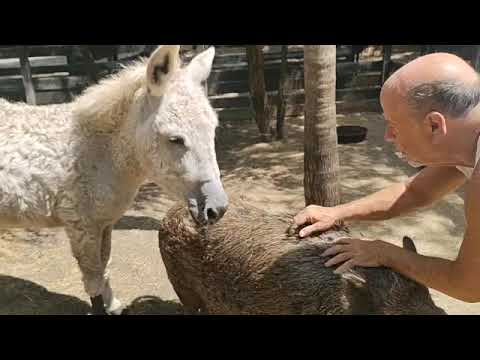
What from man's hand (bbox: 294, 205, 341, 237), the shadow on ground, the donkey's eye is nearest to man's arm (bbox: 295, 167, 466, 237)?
man's hand (bbox: 294, 205, 341, 237)

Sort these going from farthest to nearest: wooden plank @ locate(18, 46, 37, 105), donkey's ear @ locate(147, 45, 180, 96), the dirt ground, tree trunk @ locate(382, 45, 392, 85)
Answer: tree trunk @ locate(382, 45, 392, 85), wooden plank @ locate(18, 46, 37, 105), the dirt ground, donkey's ear @ locate(147, 45, 180, 96)

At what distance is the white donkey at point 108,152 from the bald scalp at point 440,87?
1.35m

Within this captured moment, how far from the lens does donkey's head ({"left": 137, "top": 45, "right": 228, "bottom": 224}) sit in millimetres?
2889

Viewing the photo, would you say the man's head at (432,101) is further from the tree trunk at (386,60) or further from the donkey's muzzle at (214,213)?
the tree trunk at (386,60)

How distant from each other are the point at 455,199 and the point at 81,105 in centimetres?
509

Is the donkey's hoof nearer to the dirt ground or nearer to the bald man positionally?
the dirt ground

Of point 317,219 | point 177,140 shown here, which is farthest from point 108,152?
point 317,219

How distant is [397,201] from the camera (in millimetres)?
2658

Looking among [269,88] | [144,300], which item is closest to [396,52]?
[269,88]

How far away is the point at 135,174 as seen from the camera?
3.49m

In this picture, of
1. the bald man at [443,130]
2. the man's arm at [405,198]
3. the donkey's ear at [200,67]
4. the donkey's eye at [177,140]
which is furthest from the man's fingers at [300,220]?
the donkey's ear at [200,67]

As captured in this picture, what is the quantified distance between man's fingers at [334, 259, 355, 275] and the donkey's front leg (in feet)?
6.61

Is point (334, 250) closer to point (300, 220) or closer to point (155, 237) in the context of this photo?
point (300, 220)

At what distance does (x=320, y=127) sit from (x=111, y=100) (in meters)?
2.00
